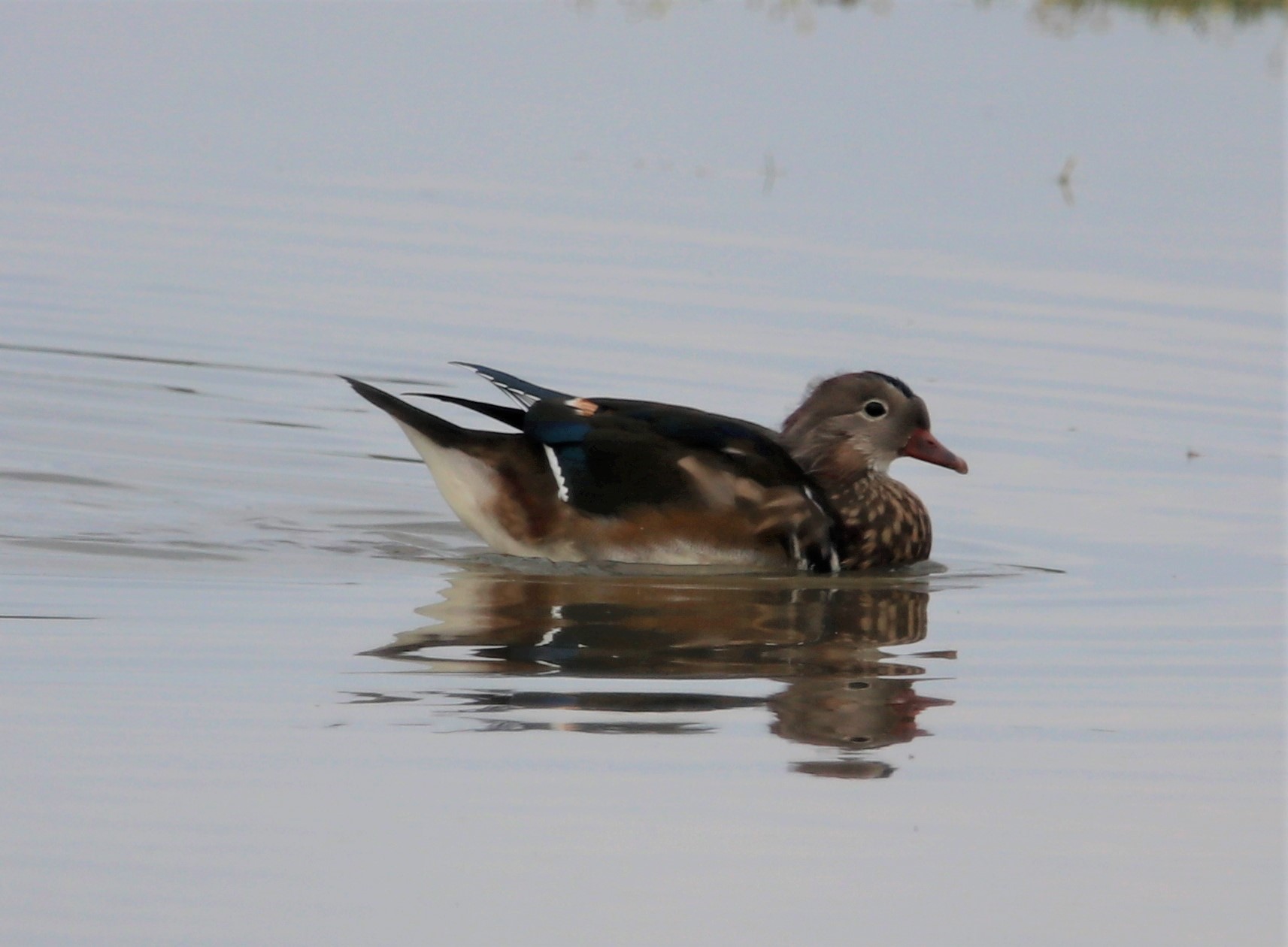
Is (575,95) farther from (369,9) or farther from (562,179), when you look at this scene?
(369,9)

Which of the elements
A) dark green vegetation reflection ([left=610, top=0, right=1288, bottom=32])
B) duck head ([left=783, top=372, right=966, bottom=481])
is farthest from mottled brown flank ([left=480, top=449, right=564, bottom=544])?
dark green vegetation reflection ([left=610, top=0, right=1288, bottom=32])

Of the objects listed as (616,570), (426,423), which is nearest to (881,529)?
(616,570)

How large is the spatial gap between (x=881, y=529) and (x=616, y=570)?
94cm

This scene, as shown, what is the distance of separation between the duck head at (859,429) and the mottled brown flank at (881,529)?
0.18 meters

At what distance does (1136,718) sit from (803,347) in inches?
211

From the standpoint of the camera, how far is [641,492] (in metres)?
8.35

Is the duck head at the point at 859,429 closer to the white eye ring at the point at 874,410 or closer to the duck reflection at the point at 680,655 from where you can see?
the white eye ring at the point at 874,410

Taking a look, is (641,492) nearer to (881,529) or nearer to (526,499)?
(526,499)

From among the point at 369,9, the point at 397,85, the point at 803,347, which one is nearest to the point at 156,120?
the point at 397,85

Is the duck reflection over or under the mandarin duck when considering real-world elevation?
under

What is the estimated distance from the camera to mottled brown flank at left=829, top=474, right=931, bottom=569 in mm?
8641

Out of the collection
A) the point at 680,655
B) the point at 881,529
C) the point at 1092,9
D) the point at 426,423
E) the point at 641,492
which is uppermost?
the point at 1092,9

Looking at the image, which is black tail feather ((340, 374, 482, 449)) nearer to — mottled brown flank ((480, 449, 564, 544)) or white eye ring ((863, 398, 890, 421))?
mottled brown flank ((480, 449, 564, 544))

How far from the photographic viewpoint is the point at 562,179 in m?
16.3
